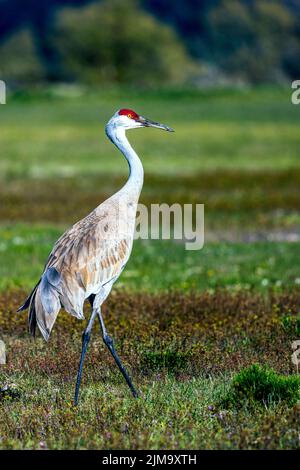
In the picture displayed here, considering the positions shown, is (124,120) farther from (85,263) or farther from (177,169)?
(177,169)

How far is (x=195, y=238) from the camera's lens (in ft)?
65.9

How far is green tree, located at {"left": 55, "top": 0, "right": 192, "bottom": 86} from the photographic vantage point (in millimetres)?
123750

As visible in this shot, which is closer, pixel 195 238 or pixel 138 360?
pixel 138 360

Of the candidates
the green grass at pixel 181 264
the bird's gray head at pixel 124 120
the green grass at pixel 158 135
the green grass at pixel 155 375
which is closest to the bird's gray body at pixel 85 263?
the bird's gray head at pixel 124 120

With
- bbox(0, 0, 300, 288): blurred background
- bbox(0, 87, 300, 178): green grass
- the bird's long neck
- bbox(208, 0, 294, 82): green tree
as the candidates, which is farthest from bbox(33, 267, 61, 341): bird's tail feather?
bbox(208, 0, 294, 82): green tree

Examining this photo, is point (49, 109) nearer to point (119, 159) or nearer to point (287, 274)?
point (119, 159)

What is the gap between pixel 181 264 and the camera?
1634 centimetres

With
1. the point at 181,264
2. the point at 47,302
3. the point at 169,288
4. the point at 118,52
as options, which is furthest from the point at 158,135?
the point at 118,52

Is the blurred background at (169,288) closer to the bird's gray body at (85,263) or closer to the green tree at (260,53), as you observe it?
the bird's gray body at (85,263)

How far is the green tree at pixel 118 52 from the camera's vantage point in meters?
124

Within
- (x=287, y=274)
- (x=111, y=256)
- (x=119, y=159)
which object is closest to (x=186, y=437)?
(x=111, y=256)

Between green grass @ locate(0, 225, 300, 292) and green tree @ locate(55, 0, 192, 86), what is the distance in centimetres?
Result: 10219
